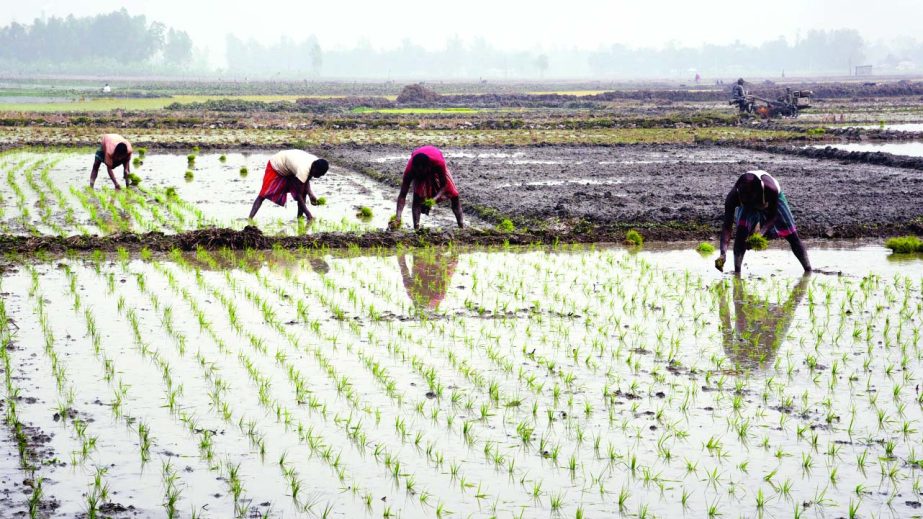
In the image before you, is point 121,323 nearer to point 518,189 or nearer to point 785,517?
point 785,517

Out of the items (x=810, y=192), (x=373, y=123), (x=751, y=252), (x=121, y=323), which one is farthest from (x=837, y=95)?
(x=121, y=323)

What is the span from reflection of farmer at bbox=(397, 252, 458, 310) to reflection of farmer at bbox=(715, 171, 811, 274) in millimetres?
2677

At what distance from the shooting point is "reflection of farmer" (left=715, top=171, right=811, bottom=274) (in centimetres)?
959

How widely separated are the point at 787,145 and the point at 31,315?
21.6 meters

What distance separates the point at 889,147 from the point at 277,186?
18359mm

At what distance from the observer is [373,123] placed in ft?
114

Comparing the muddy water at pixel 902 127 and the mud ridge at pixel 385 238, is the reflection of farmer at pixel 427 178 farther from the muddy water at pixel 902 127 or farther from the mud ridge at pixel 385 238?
the muddy water at pixel 902 127

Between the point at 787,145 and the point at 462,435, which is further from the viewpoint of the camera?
the point at 787,145

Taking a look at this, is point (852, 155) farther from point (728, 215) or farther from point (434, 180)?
point (728, 215)

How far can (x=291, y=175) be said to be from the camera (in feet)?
43.6

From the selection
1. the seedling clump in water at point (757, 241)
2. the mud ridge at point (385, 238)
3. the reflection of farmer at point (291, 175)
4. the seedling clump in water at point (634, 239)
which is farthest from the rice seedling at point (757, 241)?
the reflection of farmer at point (291, 175)

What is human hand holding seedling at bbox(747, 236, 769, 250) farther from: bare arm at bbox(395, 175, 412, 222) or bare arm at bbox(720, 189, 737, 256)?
bare arm at bbox(395, 175, 412, 222)

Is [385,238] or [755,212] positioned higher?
[755,212]

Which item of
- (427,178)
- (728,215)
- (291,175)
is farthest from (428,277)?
(291,175)
